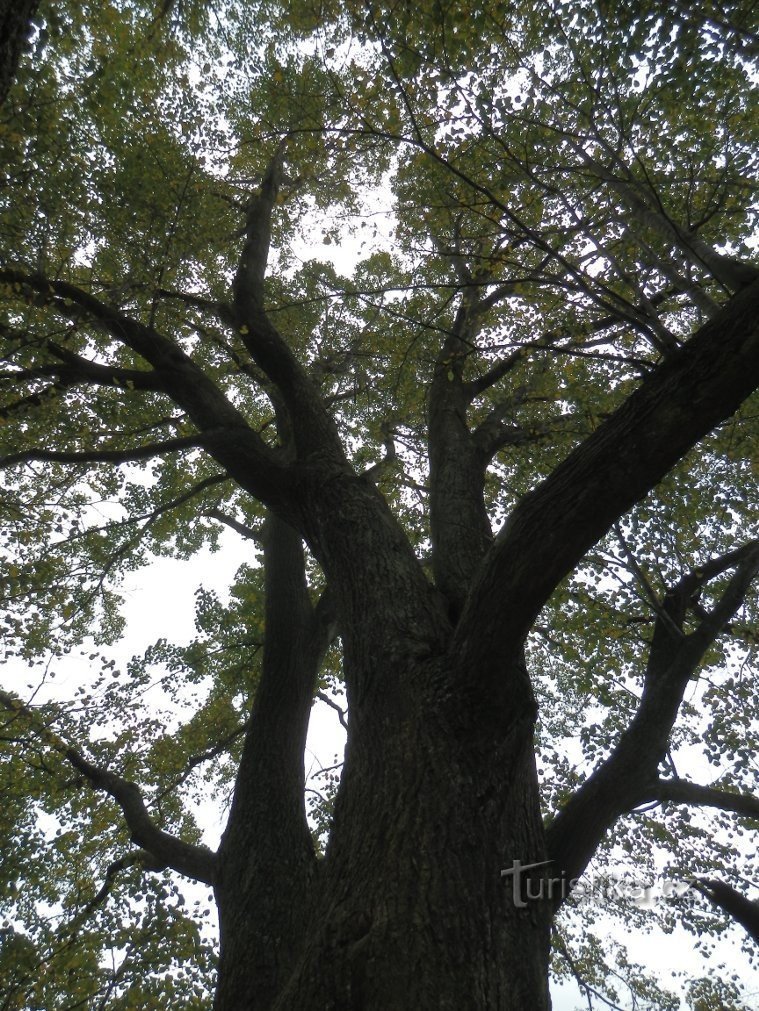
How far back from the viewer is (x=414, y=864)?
8.13 feet

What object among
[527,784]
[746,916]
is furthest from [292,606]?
[746,916]

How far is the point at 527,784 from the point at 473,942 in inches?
33.3

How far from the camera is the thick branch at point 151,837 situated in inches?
162

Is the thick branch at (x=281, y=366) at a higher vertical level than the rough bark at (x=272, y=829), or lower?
higher

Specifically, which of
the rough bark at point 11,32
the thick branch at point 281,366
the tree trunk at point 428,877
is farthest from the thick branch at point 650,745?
the rough bark at point 11,32

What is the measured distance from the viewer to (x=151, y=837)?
430 centimetres

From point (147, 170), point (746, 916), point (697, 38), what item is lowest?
point (746, 916)

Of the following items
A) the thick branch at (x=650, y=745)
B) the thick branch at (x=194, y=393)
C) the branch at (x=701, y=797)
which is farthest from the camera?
the thick branch at (x=194, y=393)

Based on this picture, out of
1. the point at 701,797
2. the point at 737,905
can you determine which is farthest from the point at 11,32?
the point at 701,797

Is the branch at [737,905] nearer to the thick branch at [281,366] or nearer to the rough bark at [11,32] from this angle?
the thick branch at [281,366]

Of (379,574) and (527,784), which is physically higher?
(379,574)

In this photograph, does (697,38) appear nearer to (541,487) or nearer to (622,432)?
(622,432)

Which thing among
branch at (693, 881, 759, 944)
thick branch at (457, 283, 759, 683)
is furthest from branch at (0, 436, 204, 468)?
branch at (693, 881, 759, 944)

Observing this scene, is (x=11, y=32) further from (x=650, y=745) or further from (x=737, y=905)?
(x=737, y=905)
